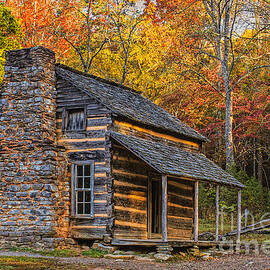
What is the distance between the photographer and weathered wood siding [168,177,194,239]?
19016mm

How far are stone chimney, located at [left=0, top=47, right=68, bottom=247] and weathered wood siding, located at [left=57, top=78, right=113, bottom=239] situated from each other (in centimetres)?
44

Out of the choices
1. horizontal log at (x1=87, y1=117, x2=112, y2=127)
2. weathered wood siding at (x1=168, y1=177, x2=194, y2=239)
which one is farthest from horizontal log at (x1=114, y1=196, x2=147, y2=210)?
horizontal log at (x1=87, y1=117, x2=112, y2=127)

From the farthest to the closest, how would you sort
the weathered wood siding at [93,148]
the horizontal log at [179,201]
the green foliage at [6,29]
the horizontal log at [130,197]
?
the green foliage at [6,29] < the horizontal log at [179,201] < the horizontal log at [130,197] < the weathered wood siding at [93,148]

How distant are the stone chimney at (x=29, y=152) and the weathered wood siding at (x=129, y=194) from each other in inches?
72.5

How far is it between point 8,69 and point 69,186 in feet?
14.6

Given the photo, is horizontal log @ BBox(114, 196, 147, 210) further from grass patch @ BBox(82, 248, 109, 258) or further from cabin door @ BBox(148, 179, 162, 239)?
grass patch @ BBox(82, 248, 109, 258)

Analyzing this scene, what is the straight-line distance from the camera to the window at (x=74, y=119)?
1669cm

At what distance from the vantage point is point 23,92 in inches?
658

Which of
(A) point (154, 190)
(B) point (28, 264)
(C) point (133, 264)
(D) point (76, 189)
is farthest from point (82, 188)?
(B) point (28, 264)

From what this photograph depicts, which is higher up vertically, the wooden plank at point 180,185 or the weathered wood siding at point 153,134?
the weathered wood siding at point 153,134

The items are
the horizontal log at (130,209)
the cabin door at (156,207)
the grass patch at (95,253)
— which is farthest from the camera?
the cabin door at (156,207)

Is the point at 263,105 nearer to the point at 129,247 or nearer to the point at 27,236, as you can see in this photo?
the point at 129,247

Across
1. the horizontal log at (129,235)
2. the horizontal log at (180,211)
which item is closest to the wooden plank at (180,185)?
the horizontal log at (180,211)

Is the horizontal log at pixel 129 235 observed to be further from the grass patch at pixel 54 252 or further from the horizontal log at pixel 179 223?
the horizontal log at pixel 179 223
